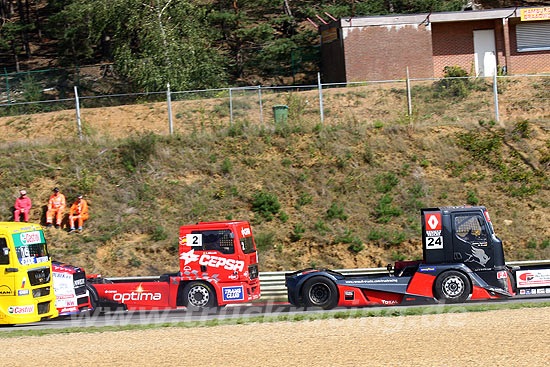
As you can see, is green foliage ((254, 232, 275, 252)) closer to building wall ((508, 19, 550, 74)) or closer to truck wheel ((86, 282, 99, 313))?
truck wheel ((86, 282, 99, 313))

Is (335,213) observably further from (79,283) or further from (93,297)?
(79,283)

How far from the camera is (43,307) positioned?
15.4m

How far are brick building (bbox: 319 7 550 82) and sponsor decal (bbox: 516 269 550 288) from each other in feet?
66.8

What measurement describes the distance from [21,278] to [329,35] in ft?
83.1

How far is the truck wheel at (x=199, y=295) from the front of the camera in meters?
16.6

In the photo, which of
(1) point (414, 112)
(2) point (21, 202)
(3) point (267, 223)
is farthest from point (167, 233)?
(1) point (414, 112)

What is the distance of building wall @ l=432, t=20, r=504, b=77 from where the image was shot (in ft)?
119

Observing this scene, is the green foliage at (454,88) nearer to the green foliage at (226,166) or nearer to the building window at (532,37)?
the green foliage at (226,166)

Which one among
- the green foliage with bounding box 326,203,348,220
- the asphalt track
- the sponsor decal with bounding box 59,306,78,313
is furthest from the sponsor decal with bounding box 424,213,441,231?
the sponsor decal with bounding box 59,306,78,313

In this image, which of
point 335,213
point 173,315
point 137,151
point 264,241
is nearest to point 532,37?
point 335,213

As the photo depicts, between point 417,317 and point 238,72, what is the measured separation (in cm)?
3041

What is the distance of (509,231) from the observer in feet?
72.7

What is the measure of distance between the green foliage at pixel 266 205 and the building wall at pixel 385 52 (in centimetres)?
1266

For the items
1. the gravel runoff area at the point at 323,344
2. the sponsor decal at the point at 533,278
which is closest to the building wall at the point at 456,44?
the sponsor decal at the point at 533,278
